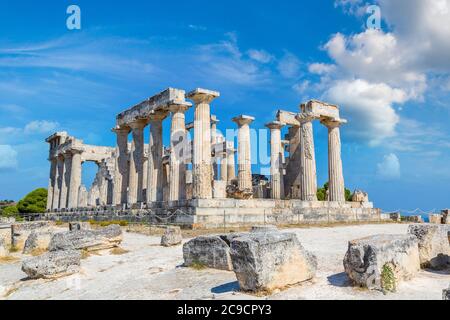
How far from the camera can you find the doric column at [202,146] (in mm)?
22625

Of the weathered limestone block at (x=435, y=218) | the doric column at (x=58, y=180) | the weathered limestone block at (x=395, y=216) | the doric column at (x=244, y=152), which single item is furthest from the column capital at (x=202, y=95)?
the doric column at (x=58, y=180)

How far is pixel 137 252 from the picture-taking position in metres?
12.1

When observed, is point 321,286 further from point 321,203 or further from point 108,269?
point 321,203

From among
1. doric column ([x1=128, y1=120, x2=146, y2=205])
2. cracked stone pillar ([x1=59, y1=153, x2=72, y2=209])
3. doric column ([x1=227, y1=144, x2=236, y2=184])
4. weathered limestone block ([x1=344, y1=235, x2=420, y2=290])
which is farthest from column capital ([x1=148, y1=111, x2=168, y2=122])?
weathered limestone block ([x1=344, y1=235, x2=420, y2=290])

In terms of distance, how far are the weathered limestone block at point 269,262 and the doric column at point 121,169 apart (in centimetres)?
2575

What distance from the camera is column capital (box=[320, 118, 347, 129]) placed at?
29656 millimetres

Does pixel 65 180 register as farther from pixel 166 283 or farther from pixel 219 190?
pixel 166 283

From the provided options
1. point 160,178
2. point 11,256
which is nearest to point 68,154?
point 160,178

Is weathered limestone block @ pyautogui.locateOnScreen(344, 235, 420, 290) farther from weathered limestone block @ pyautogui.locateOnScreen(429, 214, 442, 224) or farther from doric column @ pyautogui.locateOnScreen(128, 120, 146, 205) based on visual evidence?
doric column @ pyautogui.locateOnScreen(128, 120, 146, 205)

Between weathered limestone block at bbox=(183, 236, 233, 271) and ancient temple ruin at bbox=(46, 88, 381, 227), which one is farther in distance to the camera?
ancient temple ruin at bbox=(46, 88, 381, 227)

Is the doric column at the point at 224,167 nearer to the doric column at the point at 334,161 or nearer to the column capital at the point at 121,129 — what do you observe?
the column capital at the point at 121,129

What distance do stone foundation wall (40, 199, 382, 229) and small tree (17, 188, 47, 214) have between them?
3782 centimetres
